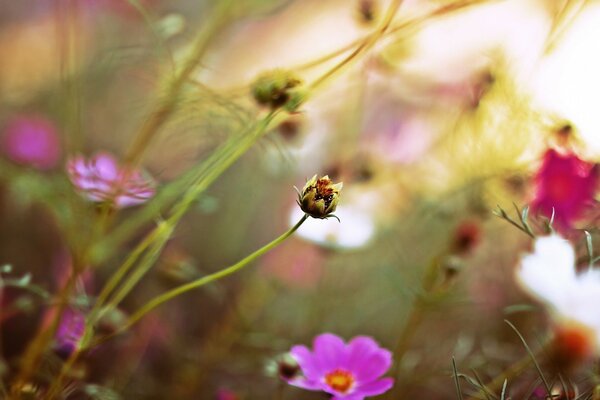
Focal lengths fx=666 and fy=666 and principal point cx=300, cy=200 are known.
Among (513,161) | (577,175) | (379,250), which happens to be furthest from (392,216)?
(577,175)

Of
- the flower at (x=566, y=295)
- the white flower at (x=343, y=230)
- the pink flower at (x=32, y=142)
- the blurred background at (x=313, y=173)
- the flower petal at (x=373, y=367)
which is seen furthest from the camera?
the pink flower at (x=32, y=142)

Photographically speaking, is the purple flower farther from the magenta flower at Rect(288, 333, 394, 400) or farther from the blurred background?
the magenta flower at Rect(288, 333, 394, 400)

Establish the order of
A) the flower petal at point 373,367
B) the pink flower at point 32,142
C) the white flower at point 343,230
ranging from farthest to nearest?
the pink flower at point 32,142
the white flower at point 343,230
the flower petal at point 373,367

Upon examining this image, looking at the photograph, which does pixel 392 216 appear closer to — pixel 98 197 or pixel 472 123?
pixel 472 123

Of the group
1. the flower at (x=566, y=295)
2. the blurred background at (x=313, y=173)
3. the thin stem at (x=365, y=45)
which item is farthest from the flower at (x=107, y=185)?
the flower at (x=566, y=295)

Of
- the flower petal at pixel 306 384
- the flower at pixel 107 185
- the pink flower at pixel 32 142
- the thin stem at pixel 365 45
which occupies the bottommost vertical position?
the flower petal at pixel 306 384

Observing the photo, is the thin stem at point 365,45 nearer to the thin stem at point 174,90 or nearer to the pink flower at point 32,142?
the thin stem at point 174,90

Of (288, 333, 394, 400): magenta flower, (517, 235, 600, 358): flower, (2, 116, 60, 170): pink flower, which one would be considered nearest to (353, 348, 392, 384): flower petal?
(288, 333, 394, 400): magenta flower
